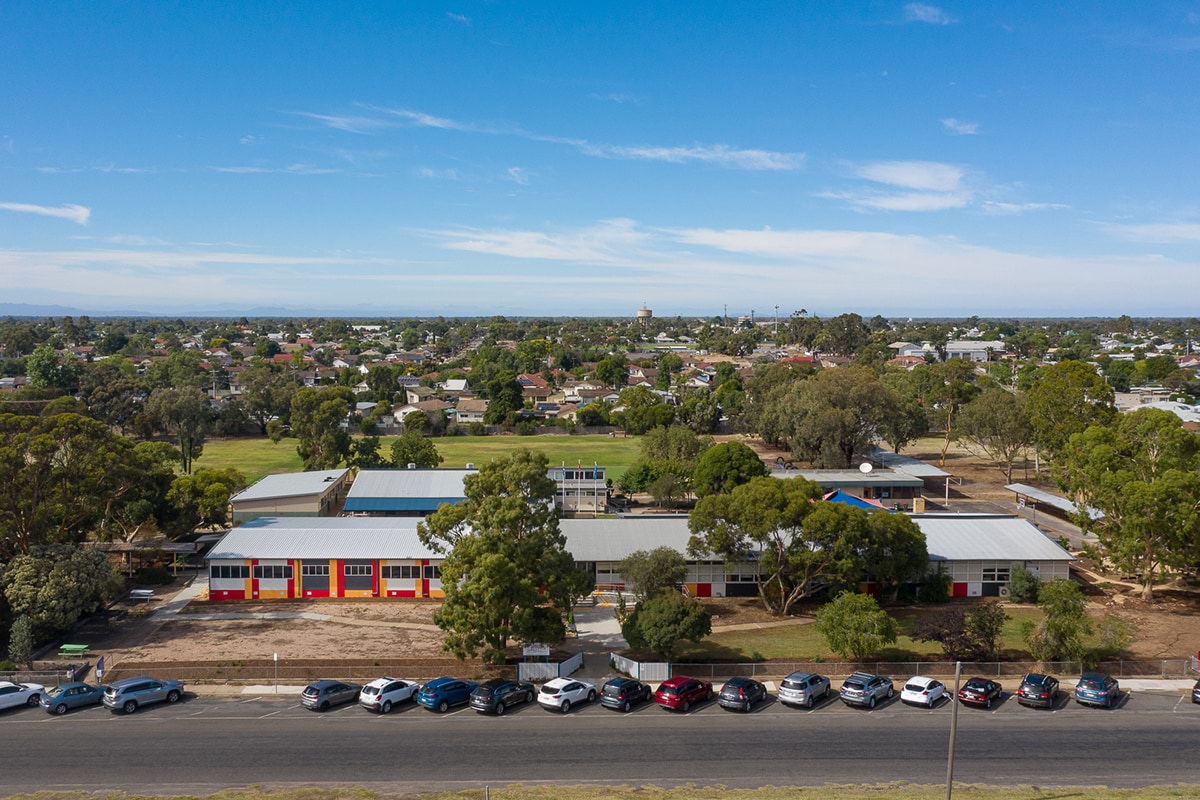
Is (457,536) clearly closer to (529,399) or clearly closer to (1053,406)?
(1053,406)

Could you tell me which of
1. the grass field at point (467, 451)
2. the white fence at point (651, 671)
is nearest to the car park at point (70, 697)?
the white fence at point (651, 671)

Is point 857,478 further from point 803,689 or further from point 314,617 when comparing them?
point 314,617

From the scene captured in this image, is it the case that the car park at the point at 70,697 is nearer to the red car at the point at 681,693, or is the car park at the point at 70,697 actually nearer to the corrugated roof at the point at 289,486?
the red car at the point at 681,693

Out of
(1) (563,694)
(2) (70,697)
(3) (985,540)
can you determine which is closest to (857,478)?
(3) (985,540)

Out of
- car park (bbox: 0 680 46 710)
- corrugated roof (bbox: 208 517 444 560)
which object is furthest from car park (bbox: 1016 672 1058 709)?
car park (bbox: 0 680 46 710)

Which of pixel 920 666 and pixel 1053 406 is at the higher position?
pixel 1053 406

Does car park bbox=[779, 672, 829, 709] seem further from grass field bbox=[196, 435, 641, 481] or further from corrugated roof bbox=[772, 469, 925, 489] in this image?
grass field bbox=[196, 435, 641, 481]

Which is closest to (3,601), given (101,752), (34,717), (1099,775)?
(34,717)

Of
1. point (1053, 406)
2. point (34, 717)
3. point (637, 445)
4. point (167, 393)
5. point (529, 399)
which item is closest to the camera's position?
point (34, 717)
